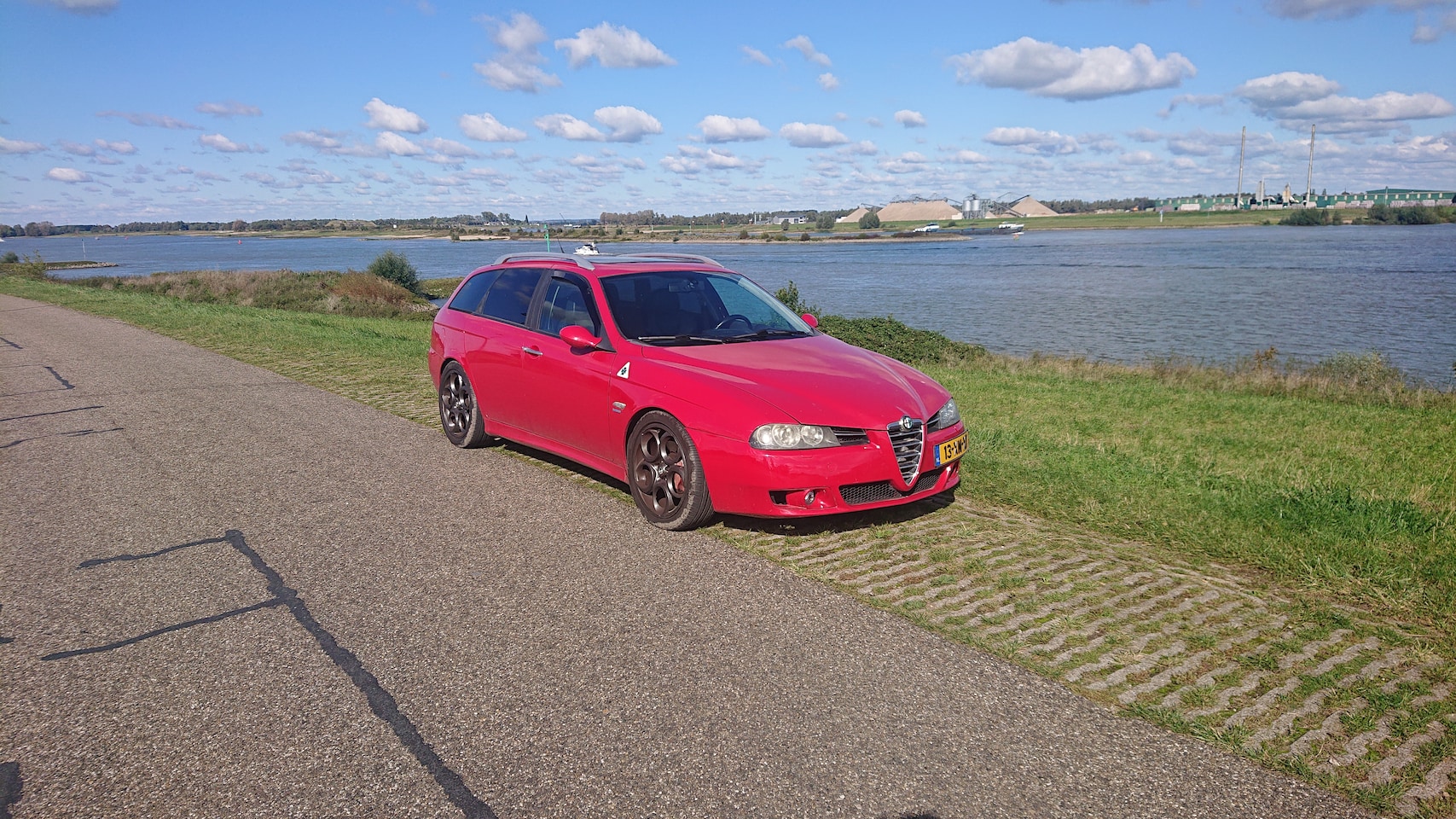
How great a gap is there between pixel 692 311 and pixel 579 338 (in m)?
0.88

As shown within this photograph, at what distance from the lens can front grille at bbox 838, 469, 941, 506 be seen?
5480 millimetres

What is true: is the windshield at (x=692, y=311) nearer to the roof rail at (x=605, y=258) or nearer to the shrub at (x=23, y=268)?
the roof rail at (x=605, y=258)

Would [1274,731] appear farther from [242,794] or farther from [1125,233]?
[1125,233]

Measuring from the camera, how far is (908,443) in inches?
222

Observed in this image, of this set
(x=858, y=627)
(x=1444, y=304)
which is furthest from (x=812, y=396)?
(x=1444, y=304)

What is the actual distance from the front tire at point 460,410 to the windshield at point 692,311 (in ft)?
6.62

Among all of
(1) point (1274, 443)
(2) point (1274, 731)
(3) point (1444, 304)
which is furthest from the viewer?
(3) point (1444, 304)

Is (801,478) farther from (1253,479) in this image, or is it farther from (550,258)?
(1253,479)

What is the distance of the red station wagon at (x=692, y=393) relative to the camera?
541 cm

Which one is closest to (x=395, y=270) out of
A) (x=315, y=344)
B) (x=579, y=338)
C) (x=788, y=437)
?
(x=315, y=344)

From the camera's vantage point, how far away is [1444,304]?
120 feet

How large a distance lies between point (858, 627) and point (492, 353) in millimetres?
4423

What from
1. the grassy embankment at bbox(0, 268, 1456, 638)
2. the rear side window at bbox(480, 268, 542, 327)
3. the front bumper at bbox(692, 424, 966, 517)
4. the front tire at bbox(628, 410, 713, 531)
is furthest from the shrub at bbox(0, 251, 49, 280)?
the front bumper at bbox(692, 424, 966, 517)

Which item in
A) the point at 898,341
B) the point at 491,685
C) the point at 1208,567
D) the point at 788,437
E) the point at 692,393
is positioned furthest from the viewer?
the point at 898,341
